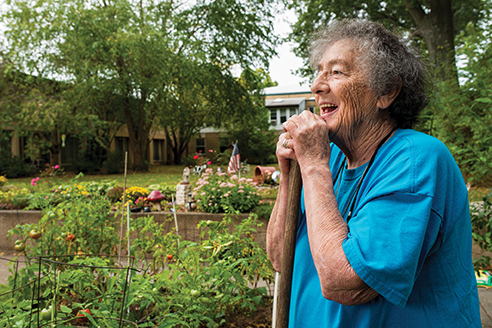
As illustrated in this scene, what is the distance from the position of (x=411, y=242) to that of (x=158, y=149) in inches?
1402

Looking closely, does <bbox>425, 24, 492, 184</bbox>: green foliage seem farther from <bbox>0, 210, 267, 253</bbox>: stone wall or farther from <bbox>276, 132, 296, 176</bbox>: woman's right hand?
<bbox>0, 210, 267, 253</bbox>: stone wall

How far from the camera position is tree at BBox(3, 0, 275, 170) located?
15.2 m

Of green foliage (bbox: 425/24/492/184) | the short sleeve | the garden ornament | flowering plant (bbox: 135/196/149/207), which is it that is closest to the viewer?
the short sleeve

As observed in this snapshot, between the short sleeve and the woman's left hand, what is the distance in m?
0.24

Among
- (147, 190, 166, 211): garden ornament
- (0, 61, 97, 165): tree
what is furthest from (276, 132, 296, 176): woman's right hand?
(0, 61, 97, 165): tree

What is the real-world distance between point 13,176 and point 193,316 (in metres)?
19.4

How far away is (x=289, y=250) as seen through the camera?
1.13 m

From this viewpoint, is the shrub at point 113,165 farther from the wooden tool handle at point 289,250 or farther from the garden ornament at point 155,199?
the wooden tool handle at point 289,250

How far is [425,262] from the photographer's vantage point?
0.90m

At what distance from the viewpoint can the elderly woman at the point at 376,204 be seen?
81cm

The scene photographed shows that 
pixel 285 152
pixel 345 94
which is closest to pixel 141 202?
pixel 285 152

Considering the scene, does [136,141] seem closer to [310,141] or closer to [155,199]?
[155,199]

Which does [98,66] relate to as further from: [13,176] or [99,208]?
[99,208]

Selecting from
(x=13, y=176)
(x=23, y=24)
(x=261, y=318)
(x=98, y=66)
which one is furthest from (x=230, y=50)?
(x=261, y=318)
